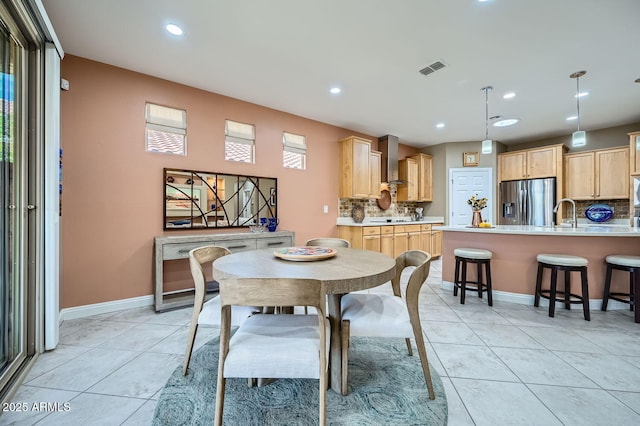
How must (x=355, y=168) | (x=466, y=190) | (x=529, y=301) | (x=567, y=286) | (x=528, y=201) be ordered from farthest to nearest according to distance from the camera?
(x=466, y=190), (x=528, y=201), (x=355, y=168), (x=529, y=301), (x=567, y=286)

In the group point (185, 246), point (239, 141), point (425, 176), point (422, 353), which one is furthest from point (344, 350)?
point (425, 176)

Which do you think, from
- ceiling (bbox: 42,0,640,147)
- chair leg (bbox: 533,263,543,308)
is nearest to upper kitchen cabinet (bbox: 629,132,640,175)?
ceiling (bbox: 42,0,640,147)

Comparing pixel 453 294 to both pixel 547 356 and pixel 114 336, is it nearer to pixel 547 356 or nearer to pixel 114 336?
pixel 547 356

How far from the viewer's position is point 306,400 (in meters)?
1.51

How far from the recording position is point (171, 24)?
226 cm

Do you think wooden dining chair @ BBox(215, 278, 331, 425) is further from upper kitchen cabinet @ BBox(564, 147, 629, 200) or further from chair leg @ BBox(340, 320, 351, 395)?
upper kitchen cabinet @ BBox(564, 147, 629, 200)

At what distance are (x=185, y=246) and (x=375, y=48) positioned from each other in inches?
114

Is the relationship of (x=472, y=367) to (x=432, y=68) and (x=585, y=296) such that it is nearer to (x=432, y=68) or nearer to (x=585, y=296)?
(x=585, y=296)

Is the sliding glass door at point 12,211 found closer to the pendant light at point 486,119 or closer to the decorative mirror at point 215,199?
the decorative mirror at point 215,199

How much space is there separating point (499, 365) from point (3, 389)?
124 inches

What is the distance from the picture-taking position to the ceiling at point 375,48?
2.09 m

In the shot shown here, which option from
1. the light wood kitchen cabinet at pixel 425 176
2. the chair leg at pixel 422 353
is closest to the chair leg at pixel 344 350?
the chair leg at pixel 422 353

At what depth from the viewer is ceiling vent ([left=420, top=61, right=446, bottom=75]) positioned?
285cm

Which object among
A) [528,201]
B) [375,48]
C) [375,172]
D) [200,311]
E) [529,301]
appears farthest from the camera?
[528,201]
